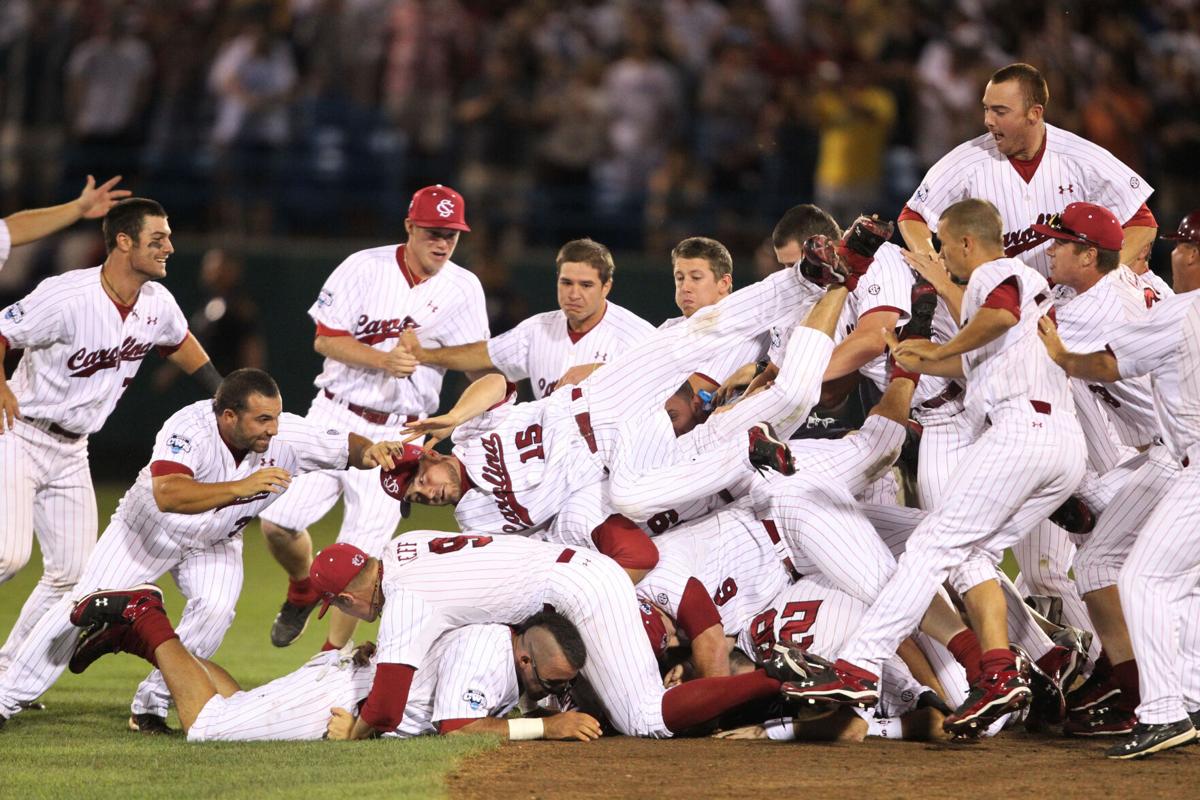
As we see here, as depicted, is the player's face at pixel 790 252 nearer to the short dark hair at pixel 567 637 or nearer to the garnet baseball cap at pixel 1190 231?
the garnet baseball cap at pixel 1190 231

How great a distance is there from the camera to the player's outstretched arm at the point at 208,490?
6.58m

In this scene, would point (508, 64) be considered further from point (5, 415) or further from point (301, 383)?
point (5, 415)

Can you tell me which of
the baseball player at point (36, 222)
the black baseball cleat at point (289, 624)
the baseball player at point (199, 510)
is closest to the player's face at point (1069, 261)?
the baseball player at point (199, 510)

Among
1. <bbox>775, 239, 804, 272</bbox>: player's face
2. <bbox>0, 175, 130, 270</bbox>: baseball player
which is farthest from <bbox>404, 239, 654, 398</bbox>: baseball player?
<bbox>0, 175, 130, 270</bbox>: baseball player

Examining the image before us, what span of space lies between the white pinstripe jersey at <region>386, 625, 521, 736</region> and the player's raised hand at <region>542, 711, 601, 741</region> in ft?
0.69

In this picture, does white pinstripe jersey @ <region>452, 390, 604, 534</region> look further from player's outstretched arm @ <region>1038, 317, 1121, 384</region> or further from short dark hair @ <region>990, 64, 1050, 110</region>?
short dark hair @ <region>990, 64, 1050, 110</region>

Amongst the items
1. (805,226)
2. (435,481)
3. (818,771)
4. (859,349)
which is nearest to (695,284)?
(805,226)

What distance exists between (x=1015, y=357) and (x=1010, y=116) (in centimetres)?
156

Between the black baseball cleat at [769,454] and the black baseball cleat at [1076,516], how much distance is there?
4.66 ft

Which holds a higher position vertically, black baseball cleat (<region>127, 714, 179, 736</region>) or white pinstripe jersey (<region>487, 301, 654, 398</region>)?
white pinstripe jersey (<region>487, 301, 654, 398</region>)

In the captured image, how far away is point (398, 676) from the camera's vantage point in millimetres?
6145

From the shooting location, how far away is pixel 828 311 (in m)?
6.95

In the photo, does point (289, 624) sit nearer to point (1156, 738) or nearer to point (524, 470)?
point (524, 470)

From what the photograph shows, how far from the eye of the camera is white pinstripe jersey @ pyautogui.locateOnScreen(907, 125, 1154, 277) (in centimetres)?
754
